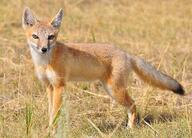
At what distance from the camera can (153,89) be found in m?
7.25

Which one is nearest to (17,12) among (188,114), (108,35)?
(108,35)

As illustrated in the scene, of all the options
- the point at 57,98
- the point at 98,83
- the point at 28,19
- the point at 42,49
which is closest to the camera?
the point at 42,49

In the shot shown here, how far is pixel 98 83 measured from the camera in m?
8.10

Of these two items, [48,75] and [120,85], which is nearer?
[48,75]

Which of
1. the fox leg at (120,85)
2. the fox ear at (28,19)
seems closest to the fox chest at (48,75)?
the fox ear at (28,19)

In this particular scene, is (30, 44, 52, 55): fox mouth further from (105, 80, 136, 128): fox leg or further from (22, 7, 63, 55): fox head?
(105, 80, 136, 128): fox leg

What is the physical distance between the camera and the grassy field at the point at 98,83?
20.9ft

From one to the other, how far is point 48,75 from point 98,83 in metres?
1.62

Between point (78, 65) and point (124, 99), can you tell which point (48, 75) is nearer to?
point (78, 65)

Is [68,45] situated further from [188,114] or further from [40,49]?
[188,114]

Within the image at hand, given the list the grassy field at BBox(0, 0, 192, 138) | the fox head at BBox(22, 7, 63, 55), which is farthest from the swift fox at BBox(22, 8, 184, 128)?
the grassy field at BBox(0, 0, 192, 138)

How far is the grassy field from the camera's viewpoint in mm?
6355

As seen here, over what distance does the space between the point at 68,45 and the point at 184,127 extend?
5.00 feet

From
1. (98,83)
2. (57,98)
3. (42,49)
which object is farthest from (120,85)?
(98,83)
